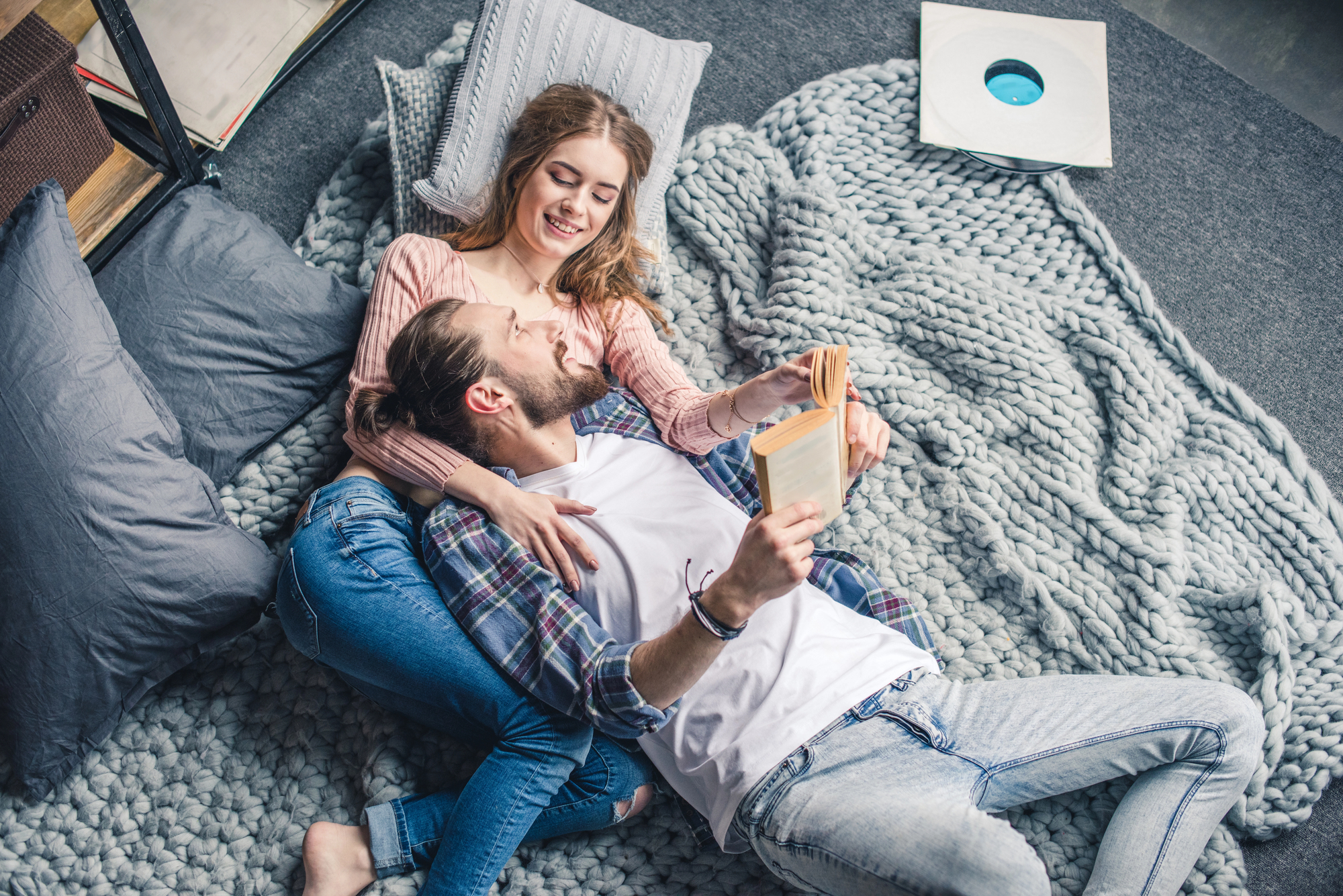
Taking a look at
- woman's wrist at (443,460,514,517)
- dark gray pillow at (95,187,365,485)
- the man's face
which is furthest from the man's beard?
dark gray pillow at (95,187,365,485)

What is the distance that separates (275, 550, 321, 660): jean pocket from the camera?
1.33m

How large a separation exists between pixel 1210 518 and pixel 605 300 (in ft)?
3.88

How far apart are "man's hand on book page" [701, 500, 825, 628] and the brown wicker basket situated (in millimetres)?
1365

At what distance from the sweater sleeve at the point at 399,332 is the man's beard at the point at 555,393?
0.15 m

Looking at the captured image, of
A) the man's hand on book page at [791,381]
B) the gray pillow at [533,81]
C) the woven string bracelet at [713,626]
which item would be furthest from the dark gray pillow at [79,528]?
the man's hand on book page at [791,381]

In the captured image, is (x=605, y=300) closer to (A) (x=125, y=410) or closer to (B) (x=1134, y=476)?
(A) (x=125, y=410)

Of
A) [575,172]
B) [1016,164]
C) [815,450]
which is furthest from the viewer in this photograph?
[1016,164]

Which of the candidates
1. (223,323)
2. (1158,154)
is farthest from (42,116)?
(1158,154)

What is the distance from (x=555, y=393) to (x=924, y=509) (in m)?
0.74

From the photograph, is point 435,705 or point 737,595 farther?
point 435,705

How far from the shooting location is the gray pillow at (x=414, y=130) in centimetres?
175

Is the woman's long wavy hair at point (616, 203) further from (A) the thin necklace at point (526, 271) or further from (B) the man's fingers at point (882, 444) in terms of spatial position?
(B) the man's fingers at point (882, 444)

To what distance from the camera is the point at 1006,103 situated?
1913 mm

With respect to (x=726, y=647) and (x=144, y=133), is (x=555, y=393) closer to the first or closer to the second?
(x=726, y=647)
